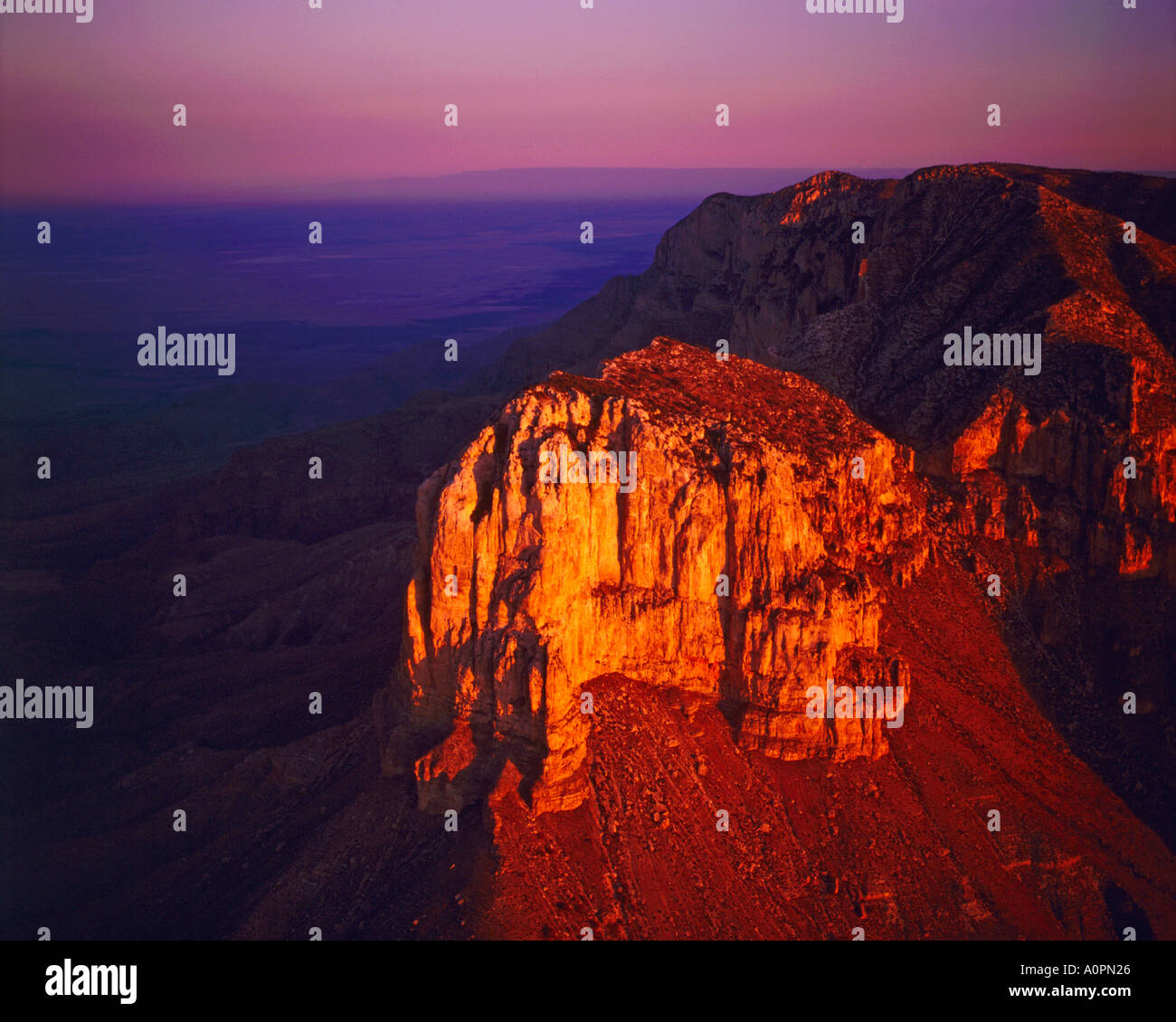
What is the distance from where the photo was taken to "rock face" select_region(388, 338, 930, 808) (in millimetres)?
35500

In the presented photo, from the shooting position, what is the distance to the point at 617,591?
1483 inches

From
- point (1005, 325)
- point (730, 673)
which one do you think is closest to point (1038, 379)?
point (1005, 325)

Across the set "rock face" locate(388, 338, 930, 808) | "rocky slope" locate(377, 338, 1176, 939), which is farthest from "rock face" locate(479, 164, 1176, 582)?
"rock face" locate(388, 338, 930, 808)

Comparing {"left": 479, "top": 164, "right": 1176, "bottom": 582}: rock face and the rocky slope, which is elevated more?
{"left": 479, "top": 164, "right": 1176, "bottom": 582}: rock face

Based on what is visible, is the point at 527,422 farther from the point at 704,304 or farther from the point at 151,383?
the point at 151,383

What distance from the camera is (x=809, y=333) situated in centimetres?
6328

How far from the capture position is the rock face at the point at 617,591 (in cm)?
3550

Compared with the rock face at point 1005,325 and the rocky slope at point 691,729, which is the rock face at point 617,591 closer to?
the rocky slope at point 691,729

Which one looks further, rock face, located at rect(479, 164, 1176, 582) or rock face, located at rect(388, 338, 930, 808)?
rock face, located at rect(479, 164, 1176, 582)

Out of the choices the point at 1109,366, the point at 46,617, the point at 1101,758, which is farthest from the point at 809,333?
the point at 46,617

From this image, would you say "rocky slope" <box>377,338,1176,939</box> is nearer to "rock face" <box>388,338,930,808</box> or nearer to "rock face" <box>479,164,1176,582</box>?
"rock face" <box>388,338,930,808</box>

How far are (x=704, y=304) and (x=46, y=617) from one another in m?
54.9

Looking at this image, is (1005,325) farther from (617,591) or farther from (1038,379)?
(617,591)

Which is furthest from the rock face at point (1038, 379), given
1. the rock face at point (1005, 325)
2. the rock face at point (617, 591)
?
the rock face at point (617, 591)
